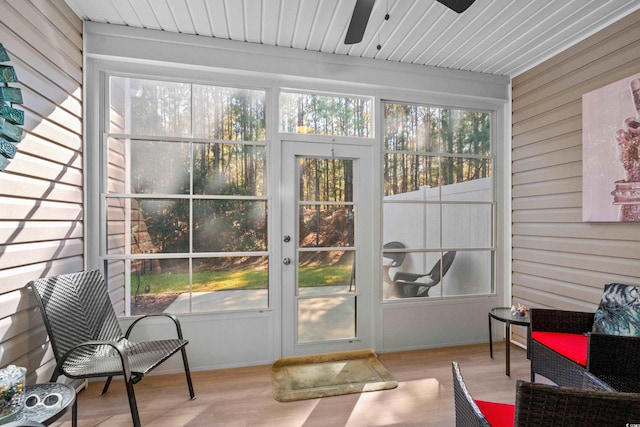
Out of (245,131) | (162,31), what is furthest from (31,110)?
(245,131)

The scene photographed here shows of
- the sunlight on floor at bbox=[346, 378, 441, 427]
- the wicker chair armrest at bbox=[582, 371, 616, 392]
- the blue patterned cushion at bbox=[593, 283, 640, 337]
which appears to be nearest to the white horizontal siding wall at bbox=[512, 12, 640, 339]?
the blue patterned cushion at bbox=[593, 283, 640, 337]

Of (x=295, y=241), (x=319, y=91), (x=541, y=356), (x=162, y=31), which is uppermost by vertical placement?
(x=162, y=31)

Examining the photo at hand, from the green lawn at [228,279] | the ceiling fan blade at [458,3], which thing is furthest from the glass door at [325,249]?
the ceiling fan blade at [458,3]

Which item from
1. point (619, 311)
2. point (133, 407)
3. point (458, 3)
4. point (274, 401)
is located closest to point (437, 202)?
point (619, 311)

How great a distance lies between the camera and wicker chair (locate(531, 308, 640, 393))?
5.95 ft

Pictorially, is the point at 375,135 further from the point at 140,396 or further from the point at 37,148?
the point at 140,396

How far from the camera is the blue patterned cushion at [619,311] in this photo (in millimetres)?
2176

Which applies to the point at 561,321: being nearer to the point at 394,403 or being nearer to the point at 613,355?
the point at 613,355

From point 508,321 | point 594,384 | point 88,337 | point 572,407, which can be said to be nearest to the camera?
point 572,407

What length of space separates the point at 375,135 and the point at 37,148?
8.48 ft

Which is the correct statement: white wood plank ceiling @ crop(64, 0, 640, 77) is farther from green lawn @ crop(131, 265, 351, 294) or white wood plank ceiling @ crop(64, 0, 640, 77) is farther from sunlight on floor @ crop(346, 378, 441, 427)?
sunlight on floor @ crop(346, 378, 441, 427)

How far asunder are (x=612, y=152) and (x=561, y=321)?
51.7 inches

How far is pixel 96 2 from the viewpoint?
2.33 meters

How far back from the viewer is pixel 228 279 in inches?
115
